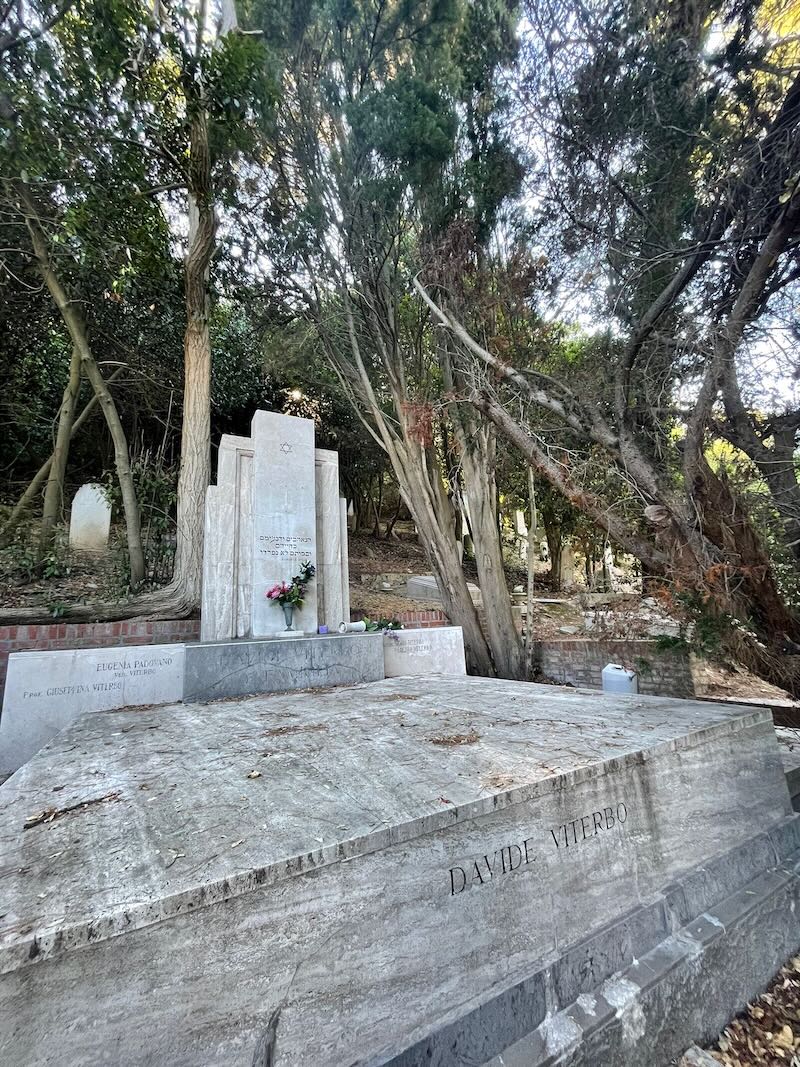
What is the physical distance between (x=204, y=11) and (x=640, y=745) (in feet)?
34.5

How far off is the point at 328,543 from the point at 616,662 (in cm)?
420

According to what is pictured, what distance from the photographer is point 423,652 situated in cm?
529

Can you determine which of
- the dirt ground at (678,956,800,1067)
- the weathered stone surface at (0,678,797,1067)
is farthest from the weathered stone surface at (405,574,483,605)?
the dirt ground at (678,956,800,1067)

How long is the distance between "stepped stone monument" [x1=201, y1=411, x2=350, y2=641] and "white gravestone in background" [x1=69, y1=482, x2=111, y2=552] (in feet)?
9.55

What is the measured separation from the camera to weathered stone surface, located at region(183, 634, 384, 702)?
145 inches

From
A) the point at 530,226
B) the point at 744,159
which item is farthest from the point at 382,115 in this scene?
the point at 744,159

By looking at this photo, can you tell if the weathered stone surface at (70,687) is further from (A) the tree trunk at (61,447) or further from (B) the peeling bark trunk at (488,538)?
(B) the peeling bark trunk at (488,538)

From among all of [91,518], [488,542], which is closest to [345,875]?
[488,542]

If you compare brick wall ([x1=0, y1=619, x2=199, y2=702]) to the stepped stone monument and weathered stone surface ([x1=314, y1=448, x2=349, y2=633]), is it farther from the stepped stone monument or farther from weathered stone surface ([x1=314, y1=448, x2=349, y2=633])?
weathered stone surface ([x1=314, y1=448, x2=349, y2=633])

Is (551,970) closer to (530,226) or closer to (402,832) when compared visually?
(402,832)

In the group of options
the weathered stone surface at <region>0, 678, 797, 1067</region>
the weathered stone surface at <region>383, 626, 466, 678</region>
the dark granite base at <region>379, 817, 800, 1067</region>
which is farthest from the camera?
the weathered stone surface at <region>383, 626, 466, 678</region>

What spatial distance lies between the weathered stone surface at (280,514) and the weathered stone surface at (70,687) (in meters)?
1.16

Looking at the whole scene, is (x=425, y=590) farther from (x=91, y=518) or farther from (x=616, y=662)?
(x=91, y=518)

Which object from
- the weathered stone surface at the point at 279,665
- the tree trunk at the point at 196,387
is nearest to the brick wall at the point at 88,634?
the tree trunk at the point at 196,387
